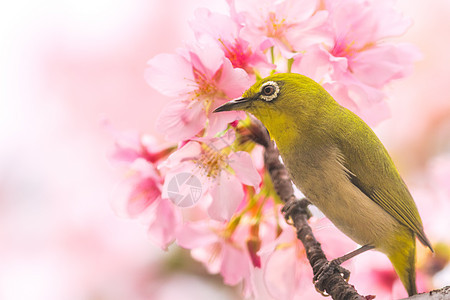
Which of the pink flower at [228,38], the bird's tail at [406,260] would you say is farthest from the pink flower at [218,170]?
the bird's tail at [406,260]

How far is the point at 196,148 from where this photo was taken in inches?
31.2

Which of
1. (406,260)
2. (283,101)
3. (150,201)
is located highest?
(283,101)

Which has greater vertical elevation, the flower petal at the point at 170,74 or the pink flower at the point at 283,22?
the pink flower at the point at 283,22

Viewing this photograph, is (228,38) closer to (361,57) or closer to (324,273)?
(361,57)

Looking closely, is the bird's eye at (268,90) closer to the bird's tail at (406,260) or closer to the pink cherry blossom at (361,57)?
the pink cherry blossom at (361,57)

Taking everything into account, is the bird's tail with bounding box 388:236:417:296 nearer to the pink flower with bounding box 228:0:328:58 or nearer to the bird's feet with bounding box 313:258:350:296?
the bird's feet with bounding box 313:258:350:296

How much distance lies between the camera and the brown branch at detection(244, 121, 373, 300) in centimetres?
74

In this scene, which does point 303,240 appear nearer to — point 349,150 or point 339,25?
point 349,150

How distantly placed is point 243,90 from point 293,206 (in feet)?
0.71

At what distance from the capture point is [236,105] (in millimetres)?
725

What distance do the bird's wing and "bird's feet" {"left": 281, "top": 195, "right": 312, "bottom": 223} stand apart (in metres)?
0.09

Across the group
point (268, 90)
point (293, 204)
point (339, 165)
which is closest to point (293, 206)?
point (293, 204)

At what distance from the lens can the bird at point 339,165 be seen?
77 cm

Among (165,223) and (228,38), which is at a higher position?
(228,38)
